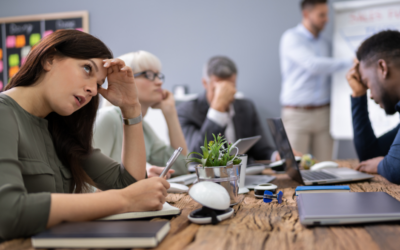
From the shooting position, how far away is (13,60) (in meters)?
3.38

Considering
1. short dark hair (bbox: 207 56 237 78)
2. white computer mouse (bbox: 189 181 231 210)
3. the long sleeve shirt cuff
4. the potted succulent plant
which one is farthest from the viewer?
short dark hair (bbox: 207 56 237 78)

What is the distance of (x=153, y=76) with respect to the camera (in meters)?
1.58

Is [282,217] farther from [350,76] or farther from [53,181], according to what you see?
[350,76]

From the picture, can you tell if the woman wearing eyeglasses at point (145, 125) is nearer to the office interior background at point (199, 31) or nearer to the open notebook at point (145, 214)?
the open notebook at point (145, 214)

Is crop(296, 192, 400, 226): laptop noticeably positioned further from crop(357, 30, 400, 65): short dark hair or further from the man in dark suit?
the man in dark suit

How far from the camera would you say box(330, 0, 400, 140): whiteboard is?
8.72 feet

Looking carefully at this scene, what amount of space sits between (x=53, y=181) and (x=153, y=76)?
868 mm

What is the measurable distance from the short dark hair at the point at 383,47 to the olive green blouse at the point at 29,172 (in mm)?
1019

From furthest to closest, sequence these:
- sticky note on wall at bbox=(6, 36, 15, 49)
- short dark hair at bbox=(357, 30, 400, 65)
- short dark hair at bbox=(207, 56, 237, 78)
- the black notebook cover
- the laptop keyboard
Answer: sticky note on wall at bbox=(6, 36, 15, 49) < short dark hair at bbox=(207, 56, 237, 78) < short dark hair at bbox=(357, 30, 400, 65) < the laptop keyboard < the black notebook cover

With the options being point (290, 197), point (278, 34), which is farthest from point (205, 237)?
point (278, 34)

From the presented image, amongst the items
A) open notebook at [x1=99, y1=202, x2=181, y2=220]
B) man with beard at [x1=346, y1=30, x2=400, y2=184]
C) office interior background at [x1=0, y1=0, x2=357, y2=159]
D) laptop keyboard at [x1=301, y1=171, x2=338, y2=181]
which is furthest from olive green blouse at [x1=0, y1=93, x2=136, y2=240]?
office interior background at [x1=0, y1=0, x2=357, y2=159]

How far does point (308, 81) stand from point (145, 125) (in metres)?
1.55

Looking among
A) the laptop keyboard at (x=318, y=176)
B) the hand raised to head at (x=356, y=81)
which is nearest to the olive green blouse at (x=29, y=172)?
the laptop keyboard at (x=318, y=176)

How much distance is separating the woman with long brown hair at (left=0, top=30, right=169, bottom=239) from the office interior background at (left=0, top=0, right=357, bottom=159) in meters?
2.12
